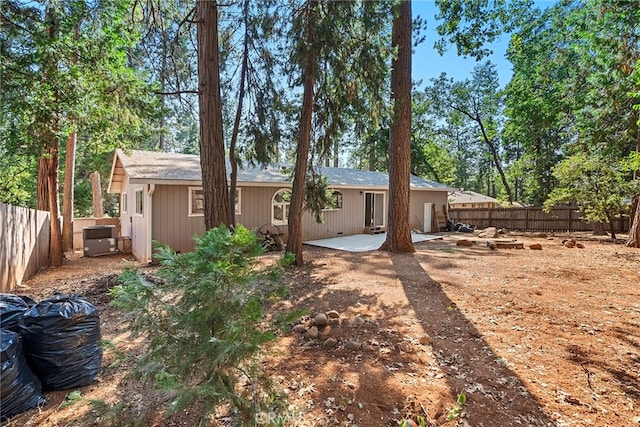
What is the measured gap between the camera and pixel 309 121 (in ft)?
22.6

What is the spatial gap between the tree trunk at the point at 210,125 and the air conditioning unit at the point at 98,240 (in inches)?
266

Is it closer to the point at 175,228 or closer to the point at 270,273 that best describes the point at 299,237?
the point at 175,228

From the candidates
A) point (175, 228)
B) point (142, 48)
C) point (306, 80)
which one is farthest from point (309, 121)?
point (175, 228)

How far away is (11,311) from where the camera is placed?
2266 mm

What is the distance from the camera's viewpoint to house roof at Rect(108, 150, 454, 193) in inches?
323

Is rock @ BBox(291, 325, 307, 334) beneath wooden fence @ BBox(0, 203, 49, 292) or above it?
beneath

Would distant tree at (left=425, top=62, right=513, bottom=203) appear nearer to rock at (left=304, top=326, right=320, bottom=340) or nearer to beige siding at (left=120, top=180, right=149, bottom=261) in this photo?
beige siding at (left=120, top=180, right=149, bottom=261)

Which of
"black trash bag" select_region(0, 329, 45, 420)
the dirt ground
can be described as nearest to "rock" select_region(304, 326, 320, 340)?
the dirt ground

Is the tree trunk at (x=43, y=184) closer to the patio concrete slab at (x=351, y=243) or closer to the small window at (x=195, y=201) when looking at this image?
the small window at (x=195, y=201)

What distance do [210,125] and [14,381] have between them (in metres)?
3.86

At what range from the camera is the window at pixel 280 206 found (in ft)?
34.6

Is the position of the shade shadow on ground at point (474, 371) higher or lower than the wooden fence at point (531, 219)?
lower

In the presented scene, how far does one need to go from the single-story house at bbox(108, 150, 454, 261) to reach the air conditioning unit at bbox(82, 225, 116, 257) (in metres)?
0.59

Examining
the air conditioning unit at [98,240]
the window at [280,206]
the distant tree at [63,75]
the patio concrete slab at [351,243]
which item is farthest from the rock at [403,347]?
the air conditioning unit at [98,240]
